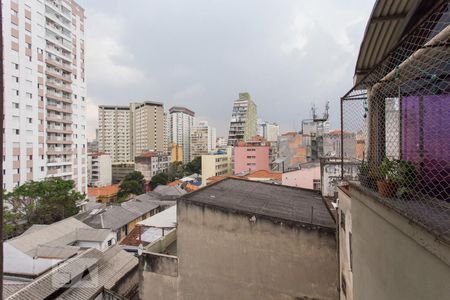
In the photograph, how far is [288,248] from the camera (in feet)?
18.0

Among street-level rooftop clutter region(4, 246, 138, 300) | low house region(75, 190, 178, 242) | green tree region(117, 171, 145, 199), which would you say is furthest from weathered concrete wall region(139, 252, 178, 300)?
green tree region(117, 171, 145, 199)

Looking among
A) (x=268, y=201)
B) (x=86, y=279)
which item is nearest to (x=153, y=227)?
(x=86, y=279)

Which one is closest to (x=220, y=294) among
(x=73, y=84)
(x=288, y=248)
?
(x=288, y=248)

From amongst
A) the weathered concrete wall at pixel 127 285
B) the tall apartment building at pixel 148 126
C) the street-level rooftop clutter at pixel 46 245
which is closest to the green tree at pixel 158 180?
the street-level rooftop clutter at pixel 46 245

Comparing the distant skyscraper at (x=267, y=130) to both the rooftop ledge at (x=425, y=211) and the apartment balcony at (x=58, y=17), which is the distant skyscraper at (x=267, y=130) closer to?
the apartment balcony at (x=58, y=17)

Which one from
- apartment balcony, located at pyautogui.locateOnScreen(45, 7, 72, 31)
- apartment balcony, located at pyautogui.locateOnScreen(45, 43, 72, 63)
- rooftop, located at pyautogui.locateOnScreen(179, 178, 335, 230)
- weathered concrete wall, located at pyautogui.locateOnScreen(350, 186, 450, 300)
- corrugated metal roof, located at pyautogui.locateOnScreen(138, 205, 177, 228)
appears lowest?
corrugated metal roof, located at pyautogui.locateOnScreen(138, 205, 177, 228)

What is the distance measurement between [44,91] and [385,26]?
3135 centimetres

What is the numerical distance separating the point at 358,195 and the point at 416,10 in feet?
6.78

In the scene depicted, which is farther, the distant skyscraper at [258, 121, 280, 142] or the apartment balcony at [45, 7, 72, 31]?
the distant skyscraper at [258, 121, 280, 142]

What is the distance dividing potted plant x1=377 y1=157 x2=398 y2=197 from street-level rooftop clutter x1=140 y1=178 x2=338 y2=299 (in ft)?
11.8

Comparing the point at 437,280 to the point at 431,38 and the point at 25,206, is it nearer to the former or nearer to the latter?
the point at 431,38

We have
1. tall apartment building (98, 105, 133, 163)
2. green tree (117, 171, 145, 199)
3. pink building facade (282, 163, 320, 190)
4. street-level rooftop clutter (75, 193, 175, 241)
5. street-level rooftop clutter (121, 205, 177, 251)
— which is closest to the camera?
street-level rooftop clutter (121, 205, 177, 251)

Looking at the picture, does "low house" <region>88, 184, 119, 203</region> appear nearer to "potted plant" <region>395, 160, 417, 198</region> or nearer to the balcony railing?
the balcony railing

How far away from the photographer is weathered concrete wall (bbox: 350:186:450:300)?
1.24 m
